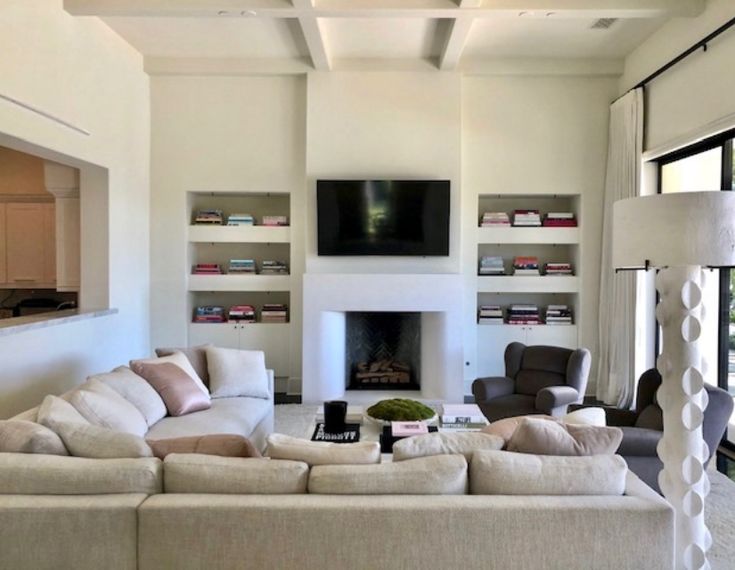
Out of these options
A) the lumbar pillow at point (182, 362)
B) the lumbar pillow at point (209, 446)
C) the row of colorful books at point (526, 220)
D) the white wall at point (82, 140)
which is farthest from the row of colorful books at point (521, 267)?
the lumbar pillow at point (209, 446)

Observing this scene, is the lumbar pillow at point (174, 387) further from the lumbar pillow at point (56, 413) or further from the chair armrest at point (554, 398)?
the chair armrest at point (554, 398)

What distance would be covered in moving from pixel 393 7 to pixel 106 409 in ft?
11.5

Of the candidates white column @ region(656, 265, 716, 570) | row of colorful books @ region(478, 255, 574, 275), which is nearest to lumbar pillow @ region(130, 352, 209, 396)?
white column @ region(656, 265, 716, 570)

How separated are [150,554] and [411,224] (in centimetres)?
431

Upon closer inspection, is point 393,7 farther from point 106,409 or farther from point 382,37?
point 106,409

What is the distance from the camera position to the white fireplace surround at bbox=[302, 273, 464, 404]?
5.52m

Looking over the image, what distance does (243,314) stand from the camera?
19.7 ft

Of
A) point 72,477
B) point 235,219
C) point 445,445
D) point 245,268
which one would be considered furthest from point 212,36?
point 445,445

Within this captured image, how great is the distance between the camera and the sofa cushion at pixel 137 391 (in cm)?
324

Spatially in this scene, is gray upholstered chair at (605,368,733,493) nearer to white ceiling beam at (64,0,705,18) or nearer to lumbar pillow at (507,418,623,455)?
lumbar pillow at (507,418,623,455)

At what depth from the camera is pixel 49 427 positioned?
2.18 meters

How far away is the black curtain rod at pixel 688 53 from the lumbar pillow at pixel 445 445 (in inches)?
145

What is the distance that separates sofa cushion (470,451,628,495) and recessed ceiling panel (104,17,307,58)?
4324 millimetres

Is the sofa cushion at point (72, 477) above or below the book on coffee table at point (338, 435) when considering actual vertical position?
above
